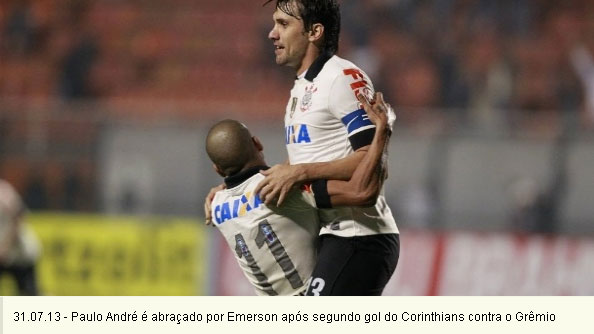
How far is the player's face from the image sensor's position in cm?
487

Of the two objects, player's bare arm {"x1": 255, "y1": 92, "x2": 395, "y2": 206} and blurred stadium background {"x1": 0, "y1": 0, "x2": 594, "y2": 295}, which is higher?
player's bare arm {"x1": 255, "y1": 92, "x2": 395, "y2": 206}

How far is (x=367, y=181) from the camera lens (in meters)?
4.50

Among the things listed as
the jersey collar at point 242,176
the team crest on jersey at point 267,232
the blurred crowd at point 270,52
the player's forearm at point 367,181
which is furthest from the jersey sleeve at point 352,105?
the blurred crowd at point 270,52

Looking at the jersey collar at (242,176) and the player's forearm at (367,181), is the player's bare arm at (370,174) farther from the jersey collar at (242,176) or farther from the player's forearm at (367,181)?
the jersey collar at (242,176)

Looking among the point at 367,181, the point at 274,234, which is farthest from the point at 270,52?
the point at 367,181

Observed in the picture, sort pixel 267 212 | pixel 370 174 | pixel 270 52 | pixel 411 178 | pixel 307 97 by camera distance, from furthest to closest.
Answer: pixel 270 52 < pixel 411 178 < pixel 307 97 < pixel 267 212 < pixel 370 174

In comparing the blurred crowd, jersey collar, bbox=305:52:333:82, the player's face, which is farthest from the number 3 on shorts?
the blurred crowd

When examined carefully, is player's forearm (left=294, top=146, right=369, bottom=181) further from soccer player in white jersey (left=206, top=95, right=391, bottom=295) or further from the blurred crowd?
Answer: the blurred crowd

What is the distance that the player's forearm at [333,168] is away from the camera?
457 cm

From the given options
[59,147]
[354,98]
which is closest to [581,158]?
[59,147]

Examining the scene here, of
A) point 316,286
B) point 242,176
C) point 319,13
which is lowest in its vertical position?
point 316,286

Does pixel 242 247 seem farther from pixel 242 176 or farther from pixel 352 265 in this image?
pixel 352 265

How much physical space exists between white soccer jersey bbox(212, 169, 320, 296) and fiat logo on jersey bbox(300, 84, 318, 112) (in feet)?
1.18

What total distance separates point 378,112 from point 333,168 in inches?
11.9
